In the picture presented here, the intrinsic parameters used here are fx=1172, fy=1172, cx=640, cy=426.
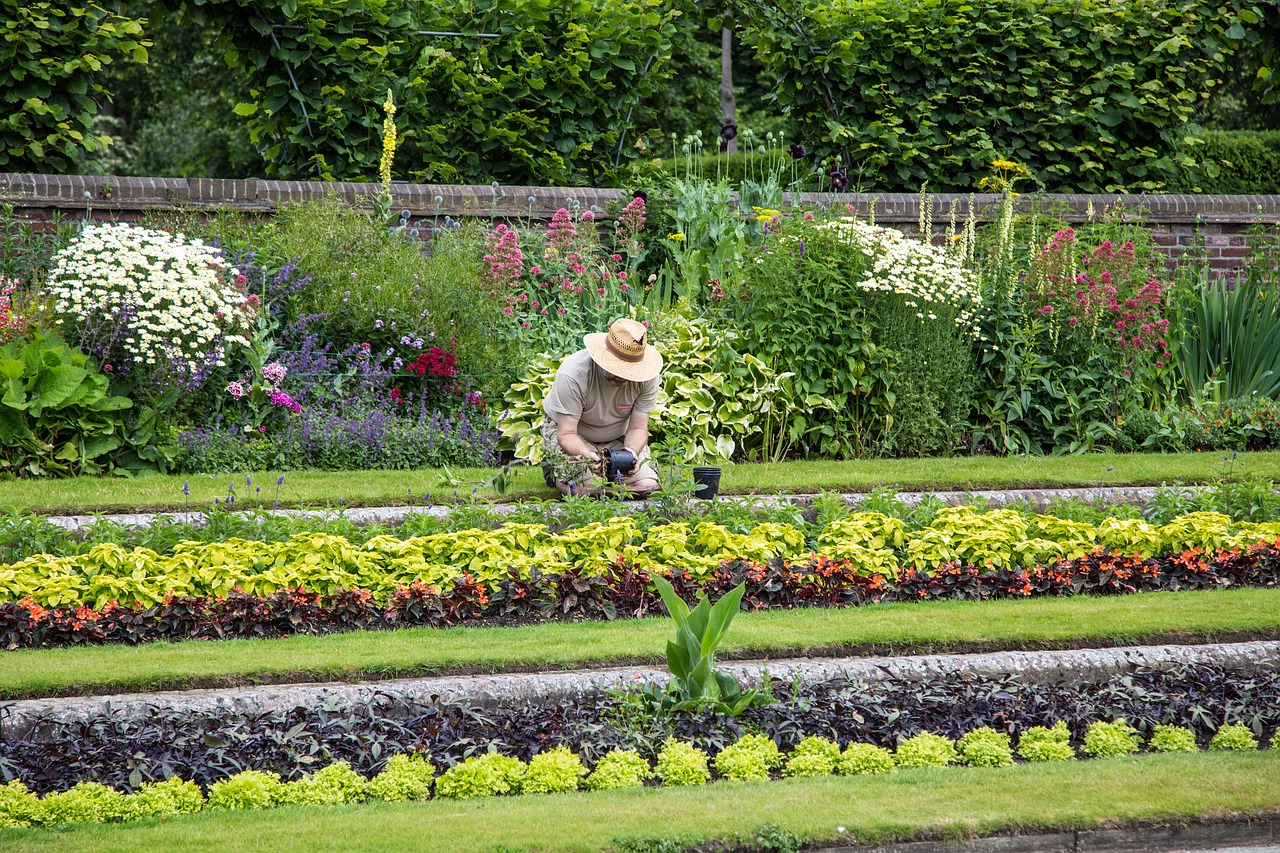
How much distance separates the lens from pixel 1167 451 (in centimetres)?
895

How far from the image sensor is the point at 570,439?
A: 6.88m

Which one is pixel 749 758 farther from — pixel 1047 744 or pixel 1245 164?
pixel 1245 164

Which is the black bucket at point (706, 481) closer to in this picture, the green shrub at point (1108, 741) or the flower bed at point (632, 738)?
the flower bed at point (632, 738)

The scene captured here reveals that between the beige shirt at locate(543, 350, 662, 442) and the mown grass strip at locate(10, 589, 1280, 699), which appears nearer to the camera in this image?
the mown grass strip at locate(10, 589, 1280, 699)

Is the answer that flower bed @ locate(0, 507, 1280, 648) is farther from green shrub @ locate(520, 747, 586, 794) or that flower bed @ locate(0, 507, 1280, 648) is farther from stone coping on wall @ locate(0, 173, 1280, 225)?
stone coping on wall @ locate(0, 173, 1280, 225)

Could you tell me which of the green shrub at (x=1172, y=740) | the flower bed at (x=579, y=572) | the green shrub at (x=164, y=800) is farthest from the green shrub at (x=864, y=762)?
the green shrub at (x=164, y=800)

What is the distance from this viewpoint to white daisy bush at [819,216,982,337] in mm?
8609

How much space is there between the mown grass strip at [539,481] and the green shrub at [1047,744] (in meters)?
2.97

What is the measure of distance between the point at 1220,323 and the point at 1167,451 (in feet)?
5.27

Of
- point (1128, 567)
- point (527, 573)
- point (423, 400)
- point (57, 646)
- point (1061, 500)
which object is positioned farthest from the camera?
point (423, 400)

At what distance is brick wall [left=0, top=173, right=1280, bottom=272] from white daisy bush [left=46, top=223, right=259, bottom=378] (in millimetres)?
1020

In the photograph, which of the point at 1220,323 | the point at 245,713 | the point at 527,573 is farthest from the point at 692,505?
the point at 1220,323

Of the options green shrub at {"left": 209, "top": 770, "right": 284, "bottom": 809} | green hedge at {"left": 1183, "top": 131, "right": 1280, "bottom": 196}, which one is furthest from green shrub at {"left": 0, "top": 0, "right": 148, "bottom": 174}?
green hedge at {"left": 1183, "top": 131, "right": 1280, "bottom": 196}

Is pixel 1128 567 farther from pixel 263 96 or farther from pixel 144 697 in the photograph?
pixel 263 96
